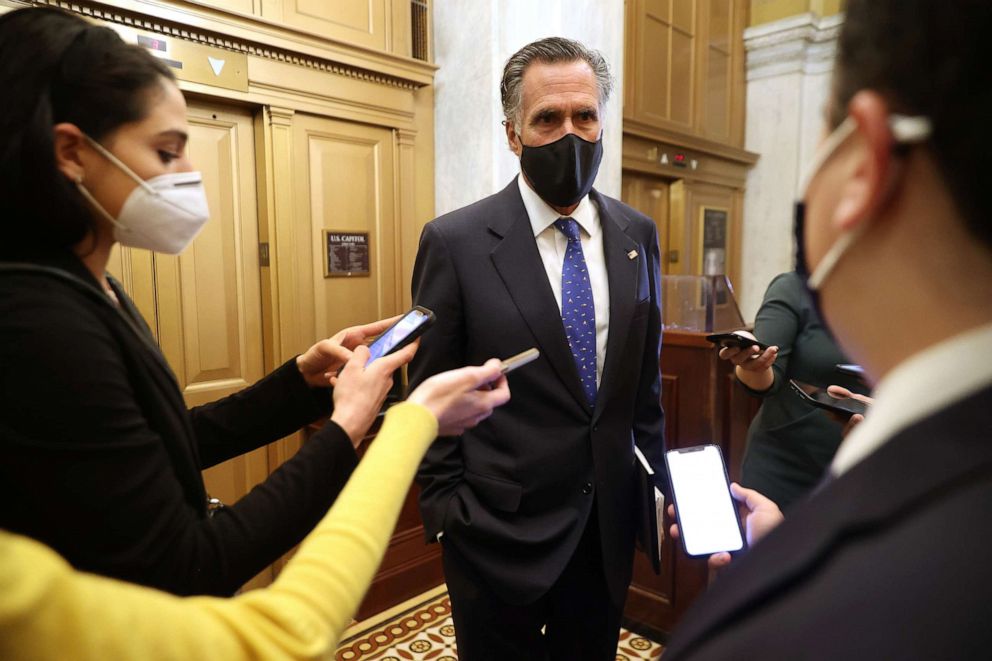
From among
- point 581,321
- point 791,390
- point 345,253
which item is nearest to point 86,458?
point 581,321

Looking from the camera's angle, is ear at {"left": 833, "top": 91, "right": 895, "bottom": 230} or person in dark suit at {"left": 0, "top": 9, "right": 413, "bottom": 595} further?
person in dark suit at {"left": 0, "top": 9, "right": 413, "bottom": 595}

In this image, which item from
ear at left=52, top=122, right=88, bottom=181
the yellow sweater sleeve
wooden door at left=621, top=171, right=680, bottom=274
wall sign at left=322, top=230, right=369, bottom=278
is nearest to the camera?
the yellow sweater sleeve

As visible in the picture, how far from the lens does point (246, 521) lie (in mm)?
934

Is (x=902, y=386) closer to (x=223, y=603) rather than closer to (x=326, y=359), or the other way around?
(x=223, y=603)

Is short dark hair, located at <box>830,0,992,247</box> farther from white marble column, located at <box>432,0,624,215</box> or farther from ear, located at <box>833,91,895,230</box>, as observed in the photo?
white marble column, located at <box>432,0,624,215</box>

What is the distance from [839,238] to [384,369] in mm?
769

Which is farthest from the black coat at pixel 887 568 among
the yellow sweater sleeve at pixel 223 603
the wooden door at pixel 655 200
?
the wooden door at pixel 655 200

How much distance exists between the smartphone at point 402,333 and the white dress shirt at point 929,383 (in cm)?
84

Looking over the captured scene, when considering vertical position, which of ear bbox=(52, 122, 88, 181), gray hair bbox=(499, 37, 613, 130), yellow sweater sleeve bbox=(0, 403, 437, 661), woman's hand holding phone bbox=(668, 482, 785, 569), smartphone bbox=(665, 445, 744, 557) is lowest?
smartphone bbox=(665, 445, 744, 557)

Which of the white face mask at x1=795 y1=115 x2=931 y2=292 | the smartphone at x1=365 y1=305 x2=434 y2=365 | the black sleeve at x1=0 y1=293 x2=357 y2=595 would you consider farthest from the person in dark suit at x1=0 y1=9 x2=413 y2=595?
the white face mask at x1=795 y1=115 x2=931 y2=292

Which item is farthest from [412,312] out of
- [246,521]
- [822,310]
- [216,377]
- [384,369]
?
[216,377]

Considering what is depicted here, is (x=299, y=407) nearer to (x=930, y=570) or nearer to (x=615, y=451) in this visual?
(x=615, y=451)

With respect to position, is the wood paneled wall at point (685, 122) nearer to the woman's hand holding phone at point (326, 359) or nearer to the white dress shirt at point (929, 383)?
the woman's hand holding phone at point (326, 359)

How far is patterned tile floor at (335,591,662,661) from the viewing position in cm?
276
